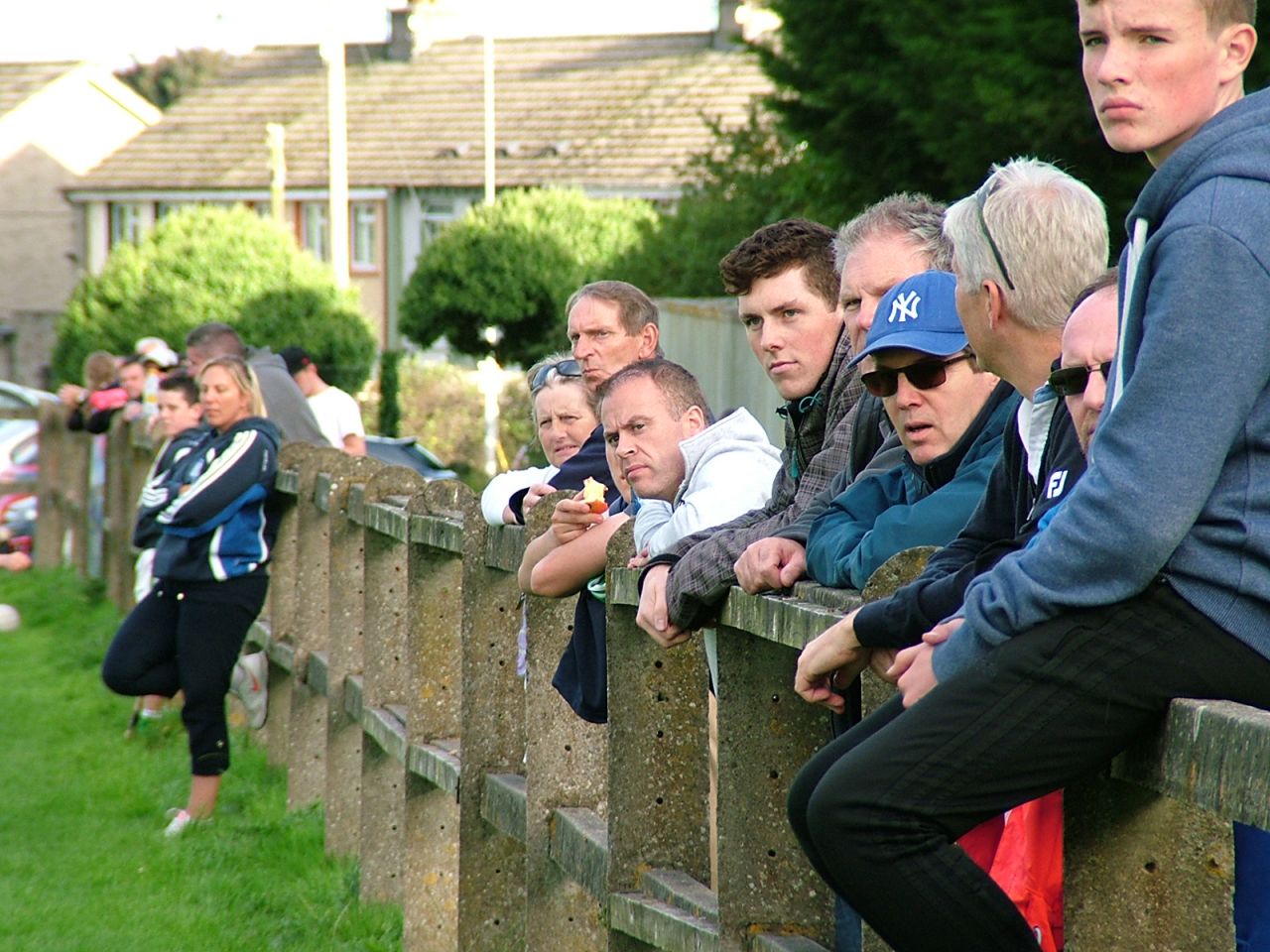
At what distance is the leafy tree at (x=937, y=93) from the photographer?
10297mm

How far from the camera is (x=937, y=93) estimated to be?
11383 millimetres

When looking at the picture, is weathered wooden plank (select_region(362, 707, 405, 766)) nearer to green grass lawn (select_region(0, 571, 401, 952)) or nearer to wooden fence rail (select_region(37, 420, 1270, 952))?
wooden fence rail (select_region(37, 420, 1270, 952))

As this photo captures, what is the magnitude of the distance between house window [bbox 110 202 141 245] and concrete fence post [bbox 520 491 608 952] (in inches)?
2237

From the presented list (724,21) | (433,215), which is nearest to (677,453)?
(433,215)

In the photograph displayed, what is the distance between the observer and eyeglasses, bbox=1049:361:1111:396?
279 cm

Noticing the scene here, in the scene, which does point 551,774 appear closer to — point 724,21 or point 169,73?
point 724,21

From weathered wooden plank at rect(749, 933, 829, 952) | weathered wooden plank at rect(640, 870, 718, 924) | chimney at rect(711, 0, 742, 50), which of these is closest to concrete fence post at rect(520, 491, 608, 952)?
weathered wooden plank at rect(640, 870, 718, 924)

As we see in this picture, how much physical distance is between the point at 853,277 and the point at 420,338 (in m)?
35.6

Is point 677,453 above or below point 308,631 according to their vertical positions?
above

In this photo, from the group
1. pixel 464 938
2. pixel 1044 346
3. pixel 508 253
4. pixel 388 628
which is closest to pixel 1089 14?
pixel 1044 346

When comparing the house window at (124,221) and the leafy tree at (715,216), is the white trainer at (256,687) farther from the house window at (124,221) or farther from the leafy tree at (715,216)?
the house window at (124,221)

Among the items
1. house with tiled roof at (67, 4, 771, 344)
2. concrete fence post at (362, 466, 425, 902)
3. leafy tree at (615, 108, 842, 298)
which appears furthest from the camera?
house with tiled roof at (67, 4, 771, 344)

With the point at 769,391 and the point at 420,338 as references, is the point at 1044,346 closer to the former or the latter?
the point at 769,391

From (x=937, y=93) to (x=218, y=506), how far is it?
4.97m
